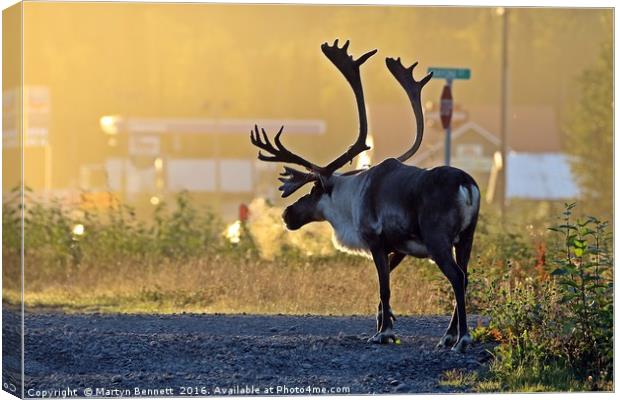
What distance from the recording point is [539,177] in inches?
1848

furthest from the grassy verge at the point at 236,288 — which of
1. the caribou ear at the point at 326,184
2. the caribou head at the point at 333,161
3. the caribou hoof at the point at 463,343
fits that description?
the caribou hoof at the point at 463,343

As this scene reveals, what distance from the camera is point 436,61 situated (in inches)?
2222

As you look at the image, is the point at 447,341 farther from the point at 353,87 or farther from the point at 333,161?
the point at 353,87

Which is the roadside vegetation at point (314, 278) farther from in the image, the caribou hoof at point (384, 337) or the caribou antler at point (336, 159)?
the caribou antler at point (336, 159)

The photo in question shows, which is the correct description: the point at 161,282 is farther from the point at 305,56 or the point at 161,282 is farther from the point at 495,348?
the point at 305,56

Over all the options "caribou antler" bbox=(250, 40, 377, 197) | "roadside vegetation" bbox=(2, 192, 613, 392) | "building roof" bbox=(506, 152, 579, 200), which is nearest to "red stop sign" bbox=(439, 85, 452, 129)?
"roadside vegetation" bbox=(2, 192, 613, 392)

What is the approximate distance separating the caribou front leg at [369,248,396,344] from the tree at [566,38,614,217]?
2118 centimetres

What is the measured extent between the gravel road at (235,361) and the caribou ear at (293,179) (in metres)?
1.13

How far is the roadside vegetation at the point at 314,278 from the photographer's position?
11.8 metres

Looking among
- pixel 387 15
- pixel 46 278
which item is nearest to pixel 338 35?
pixel 387 15

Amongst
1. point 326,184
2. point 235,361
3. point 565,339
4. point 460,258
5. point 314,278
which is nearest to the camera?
point 565,339

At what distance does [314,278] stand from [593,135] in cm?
2403

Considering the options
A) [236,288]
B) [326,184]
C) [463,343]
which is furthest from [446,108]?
[463,343]

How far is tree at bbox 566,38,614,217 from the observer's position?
116 feet
